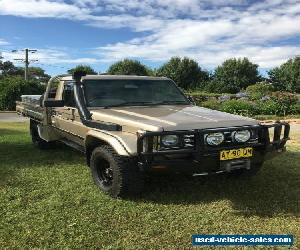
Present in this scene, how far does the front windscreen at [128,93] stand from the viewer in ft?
21.3

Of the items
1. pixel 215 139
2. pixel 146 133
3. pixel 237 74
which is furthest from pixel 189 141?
pixel 237 74

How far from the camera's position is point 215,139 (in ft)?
17.3

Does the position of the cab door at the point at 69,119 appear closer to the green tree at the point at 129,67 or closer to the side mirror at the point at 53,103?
the side mirror at the point at 53,103

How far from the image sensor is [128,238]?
4293mm

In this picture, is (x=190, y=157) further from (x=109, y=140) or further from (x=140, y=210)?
(x=109, y=140)

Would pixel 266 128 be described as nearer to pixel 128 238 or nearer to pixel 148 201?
pixel 148 201

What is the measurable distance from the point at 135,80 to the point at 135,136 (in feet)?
6.08

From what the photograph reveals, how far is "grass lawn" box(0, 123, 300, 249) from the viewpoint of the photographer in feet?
14.1

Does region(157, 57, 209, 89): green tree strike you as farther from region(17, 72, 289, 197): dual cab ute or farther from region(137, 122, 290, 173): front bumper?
region(137, 122, 290, 173): front bumper

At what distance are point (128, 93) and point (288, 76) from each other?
56.6 meters

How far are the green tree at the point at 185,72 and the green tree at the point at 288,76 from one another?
1012cm

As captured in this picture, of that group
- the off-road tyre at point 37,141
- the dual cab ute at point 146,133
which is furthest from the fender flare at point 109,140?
the off-road tyre at point 37,141

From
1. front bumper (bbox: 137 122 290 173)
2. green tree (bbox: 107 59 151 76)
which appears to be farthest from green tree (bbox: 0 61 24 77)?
front bumper (bbox: 137 122 290 173)

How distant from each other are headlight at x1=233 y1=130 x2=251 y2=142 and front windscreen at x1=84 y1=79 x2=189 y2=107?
5.38 feet
